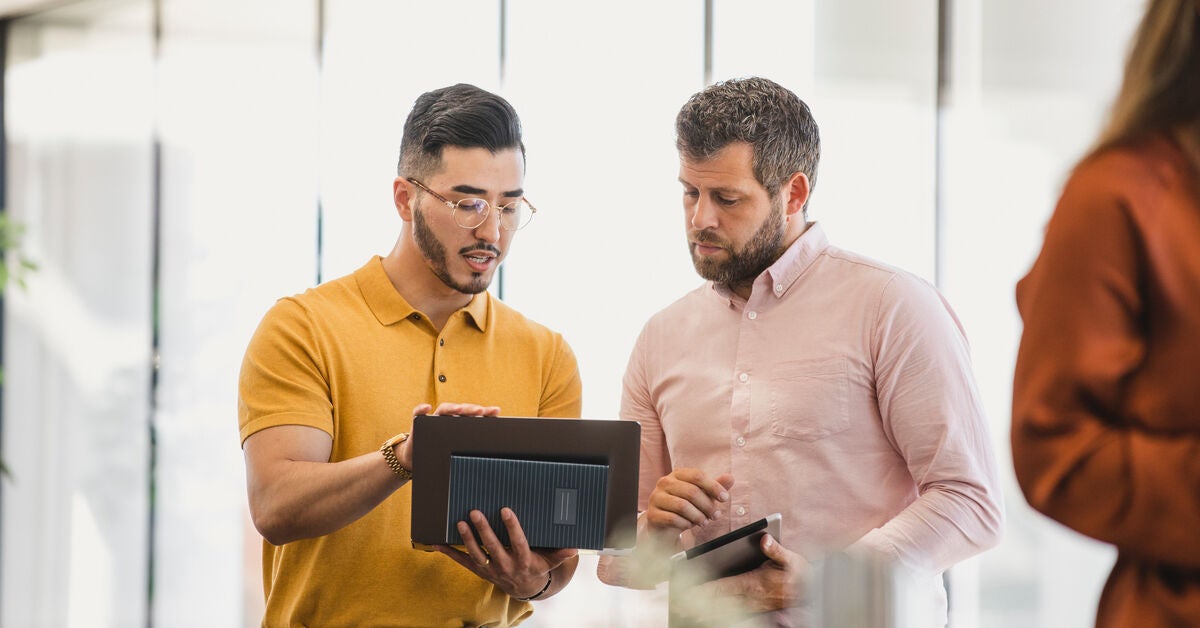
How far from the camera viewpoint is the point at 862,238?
386 centimetres

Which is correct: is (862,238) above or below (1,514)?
above

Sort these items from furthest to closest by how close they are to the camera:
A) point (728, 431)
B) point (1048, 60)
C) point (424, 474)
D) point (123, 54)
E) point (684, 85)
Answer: point (123, 54), point (684, 85), point (1048, 60), point (728, 431), point (424, 474)

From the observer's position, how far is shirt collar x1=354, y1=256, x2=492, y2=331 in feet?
7.39

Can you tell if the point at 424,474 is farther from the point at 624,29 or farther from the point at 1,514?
the point at 1,514

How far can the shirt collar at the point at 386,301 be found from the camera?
2.25 m

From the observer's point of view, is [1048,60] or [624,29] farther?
[624,29]

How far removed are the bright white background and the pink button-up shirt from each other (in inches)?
45.0

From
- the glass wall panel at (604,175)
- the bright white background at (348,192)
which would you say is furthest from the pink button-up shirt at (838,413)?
the glass wall panel at (604,175)

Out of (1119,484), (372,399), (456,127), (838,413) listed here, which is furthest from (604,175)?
(1119,484)

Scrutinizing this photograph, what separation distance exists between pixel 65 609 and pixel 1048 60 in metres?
4.91

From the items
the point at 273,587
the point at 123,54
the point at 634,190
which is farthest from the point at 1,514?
the point at 273,587

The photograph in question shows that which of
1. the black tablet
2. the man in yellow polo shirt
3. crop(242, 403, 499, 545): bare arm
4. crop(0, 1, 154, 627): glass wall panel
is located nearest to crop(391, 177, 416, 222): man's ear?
the man in yellow polo shirt

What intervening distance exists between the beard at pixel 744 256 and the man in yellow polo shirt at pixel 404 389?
Answer: 0.37m

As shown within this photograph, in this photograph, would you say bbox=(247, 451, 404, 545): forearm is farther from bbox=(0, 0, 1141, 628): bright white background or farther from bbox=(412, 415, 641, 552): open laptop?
bbox=(0, 0, 1141, 628): bright white background
